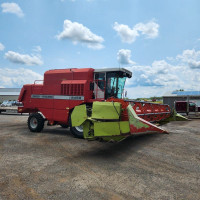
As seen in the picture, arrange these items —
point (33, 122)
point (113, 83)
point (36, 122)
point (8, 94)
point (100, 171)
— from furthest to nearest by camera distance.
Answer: point (8, 94)
point (33, 122)
point (36, 122)
point (113, 83)
point (100, 171)

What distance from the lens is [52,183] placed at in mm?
3457

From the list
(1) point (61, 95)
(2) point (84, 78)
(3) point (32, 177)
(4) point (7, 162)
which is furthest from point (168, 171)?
(1) point (61, 95)

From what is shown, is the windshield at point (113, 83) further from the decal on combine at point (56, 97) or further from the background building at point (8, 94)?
the background building at point (8, 94)

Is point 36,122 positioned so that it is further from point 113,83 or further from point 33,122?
point 113,83

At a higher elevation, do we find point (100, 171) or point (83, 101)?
point (83, 101)

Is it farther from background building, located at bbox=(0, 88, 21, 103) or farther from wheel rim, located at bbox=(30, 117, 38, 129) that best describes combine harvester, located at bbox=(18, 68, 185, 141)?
background building, located at bbox=(0, 88, 21, 103)

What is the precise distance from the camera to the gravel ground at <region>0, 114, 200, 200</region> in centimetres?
312

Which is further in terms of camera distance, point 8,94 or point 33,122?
point 8,94

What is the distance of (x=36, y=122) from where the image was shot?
941 centimetres

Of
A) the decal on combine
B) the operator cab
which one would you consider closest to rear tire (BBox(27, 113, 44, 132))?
the decal on combine

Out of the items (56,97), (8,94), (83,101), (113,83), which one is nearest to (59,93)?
(56,97)

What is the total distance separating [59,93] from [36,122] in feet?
6.32

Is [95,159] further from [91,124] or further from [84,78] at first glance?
[84,78]

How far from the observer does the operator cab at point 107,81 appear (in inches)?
322
